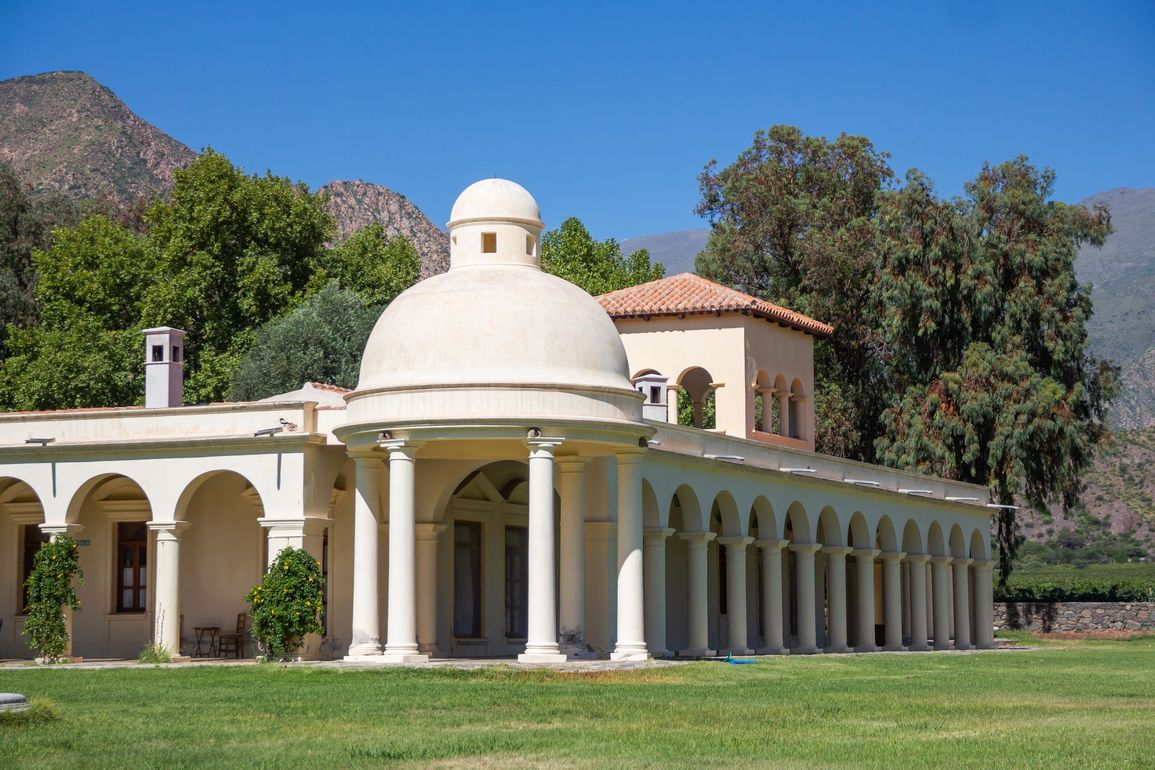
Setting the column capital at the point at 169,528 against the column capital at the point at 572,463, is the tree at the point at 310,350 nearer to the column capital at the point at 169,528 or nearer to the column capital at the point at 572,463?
the column capital at the point at 169,528

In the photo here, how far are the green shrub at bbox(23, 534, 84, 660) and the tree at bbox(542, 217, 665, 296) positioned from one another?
36847mm

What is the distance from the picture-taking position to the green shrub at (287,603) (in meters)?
30.8

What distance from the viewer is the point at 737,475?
37.6 m

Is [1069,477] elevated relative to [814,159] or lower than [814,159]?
lower

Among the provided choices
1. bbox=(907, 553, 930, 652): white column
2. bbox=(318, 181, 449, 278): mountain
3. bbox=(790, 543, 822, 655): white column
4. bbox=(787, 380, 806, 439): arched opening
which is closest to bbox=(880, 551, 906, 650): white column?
bbox=(907, 553, 930, 652): white column

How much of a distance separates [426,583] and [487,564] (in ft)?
14.8

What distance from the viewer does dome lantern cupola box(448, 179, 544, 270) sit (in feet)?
103

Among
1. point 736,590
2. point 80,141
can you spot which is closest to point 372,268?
point 736,590

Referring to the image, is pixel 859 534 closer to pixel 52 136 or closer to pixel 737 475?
pixel 737 475

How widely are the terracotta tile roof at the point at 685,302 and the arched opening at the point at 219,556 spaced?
581 inches

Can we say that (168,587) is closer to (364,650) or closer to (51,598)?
(51,598)

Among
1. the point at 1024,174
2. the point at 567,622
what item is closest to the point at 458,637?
the point at 567,622

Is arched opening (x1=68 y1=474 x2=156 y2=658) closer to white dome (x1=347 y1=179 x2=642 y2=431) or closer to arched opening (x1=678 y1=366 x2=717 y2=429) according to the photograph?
white dome (x1=347 y1=179 x2=642 y2=431)

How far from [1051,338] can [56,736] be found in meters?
44.7
